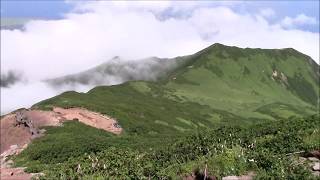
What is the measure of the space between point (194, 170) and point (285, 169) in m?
14.1

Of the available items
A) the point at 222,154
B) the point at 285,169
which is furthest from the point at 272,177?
the point at 222,154

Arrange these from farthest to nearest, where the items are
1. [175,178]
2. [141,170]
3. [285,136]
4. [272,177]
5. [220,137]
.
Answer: [220,137], [285,136], [141,170], [175,178], [272,177]

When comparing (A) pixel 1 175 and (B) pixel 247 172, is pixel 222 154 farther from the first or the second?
(A) pixel 1 175

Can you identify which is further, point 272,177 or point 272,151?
point 272,151

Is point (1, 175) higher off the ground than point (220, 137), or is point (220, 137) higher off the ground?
point (220, 137)

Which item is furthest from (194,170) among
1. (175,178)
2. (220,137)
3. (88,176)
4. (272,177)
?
(220,137)

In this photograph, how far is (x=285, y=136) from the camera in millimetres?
110688

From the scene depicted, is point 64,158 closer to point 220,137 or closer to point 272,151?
point 220,137

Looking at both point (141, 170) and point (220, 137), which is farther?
point (220, 137)

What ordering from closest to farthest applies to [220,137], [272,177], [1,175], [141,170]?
1. [272,177]
2. [141,170]
3. [220,137]
4. [1,175]

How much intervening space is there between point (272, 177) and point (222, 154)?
35.9ft

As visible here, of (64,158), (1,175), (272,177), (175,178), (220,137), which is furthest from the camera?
(64,158)

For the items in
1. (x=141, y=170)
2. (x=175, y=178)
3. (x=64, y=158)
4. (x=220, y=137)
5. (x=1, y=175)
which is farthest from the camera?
(x=64, y=158)

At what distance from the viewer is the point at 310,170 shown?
290 feet
